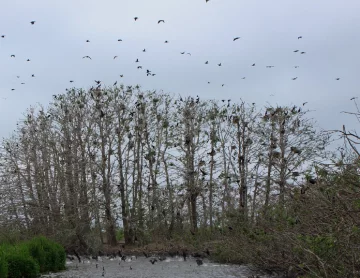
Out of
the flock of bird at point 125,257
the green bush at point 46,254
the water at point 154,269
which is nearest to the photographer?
the water at point 154,269

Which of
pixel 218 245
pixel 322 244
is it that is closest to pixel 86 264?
pixel 218 245

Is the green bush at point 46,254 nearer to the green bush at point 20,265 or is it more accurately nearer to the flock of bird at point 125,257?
the green bush at point 20,265

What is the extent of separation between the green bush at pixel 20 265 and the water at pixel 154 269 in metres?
1.11

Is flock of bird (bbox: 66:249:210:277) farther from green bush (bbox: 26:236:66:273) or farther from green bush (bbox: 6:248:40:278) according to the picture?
green bush (bbox: 6:248:40:278)

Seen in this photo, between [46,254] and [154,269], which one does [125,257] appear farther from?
[46,254]

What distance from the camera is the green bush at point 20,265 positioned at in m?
12.1

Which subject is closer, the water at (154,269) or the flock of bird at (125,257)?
the water at (154,269)

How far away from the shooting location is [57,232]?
2052 cm

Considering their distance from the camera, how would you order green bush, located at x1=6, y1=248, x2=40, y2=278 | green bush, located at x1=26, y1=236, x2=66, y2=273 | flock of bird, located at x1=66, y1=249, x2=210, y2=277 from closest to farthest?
green bush, located at x1=6, y1=248, x2=40, y2=278
green bush, located at x1=26, y1=236, x2=66, y2=273
flock of bird, located at x1=66, y1=249, x2=210, y2=277

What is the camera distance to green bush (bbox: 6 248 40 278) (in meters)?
12.1

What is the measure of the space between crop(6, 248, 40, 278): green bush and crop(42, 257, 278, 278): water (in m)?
1.11

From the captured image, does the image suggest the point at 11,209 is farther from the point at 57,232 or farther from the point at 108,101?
the point at 108,101

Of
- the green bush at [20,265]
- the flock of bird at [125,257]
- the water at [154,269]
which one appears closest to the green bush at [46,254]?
the water at [154,269]

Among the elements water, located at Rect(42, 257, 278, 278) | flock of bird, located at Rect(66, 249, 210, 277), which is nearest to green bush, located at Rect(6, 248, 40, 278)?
water, located at Rect(42, 257, 278, 278)
